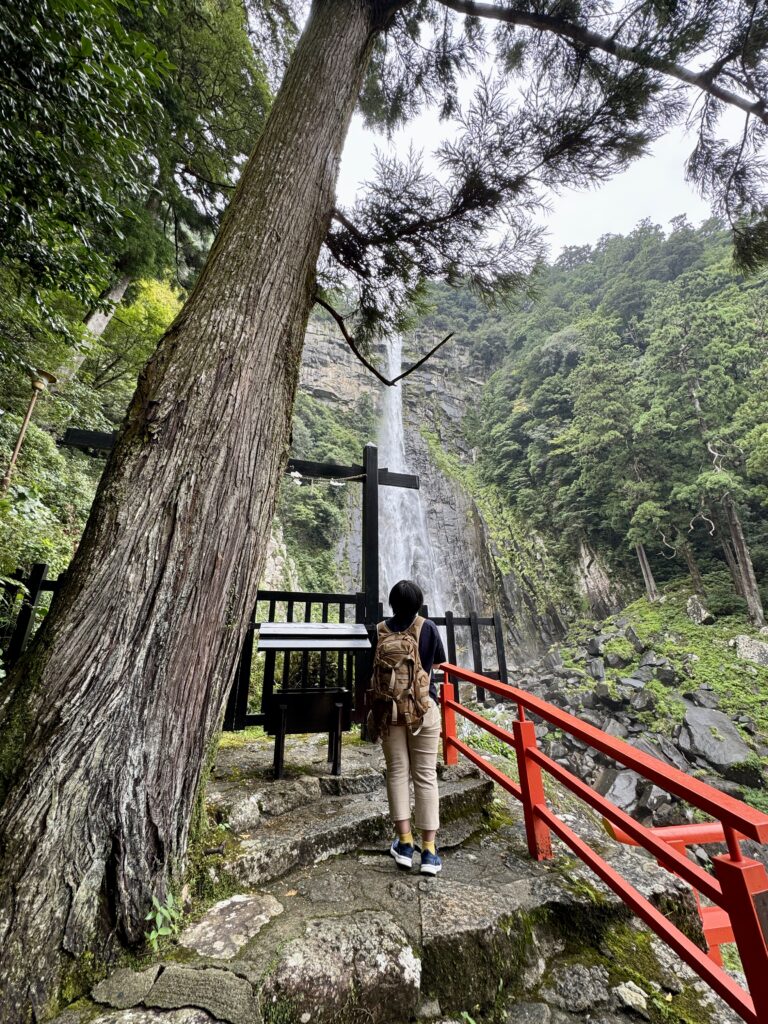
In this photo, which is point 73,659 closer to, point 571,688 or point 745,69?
point 745,69

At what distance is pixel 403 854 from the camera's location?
194 centimetres

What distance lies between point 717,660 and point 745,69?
41.0 feet

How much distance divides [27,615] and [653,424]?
1815 cm

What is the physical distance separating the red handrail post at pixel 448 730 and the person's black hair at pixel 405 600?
1.20 meters

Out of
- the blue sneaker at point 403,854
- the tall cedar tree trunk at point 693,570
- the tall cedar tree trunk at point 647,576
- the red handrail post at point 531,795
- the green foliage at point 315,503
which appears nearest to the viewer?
the blue sneaker at point 403,854

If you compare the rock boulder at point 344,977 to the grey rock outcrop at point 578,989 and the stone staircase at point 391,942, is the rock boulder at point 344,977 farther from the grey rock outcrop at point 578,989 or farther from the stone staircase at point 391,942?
the grey rock outcrop at point 578,989

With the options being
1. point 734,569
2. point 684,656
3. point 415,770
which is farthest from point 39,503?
point 734,569

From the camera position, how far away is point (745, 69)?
3453 mm

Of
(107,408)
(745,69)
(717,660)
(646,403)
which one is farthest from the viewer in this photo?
(646,403)

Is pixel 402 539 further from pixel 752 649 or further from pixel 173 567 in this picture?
pixel 173 567

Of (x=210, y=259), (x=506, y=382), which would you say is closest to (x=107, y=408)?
(x=210, y=259)

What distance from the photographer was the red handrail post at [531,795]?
2094mm

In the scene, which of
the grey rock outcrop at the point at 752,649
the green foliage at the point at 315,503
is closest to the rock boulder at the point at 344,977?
the green foliage at the point at 315,503

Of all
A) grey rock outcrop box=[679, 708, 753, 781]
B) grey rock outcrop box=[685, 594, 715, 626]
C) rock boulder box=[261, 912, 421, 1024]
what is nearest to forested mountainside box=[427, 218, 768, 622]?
grey rock outcrop box=[685, 594, 715, 626]
